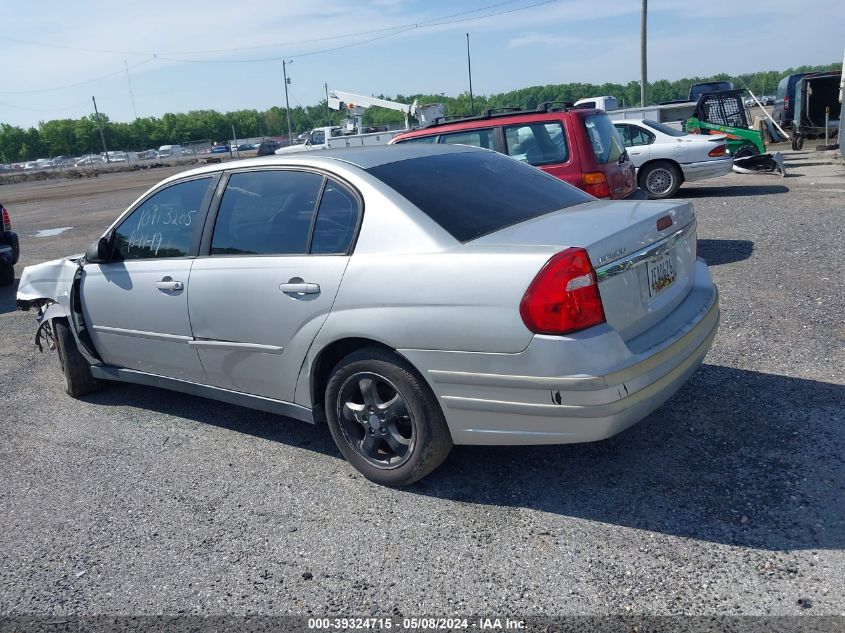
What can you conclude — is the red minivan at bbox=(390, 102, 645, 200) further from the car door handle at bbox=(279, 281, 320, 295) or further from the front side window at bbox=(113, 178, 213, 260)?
the car door handle at bbox=(279, 281, 320, 295)

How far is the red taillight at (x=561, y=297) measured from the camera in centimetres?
304

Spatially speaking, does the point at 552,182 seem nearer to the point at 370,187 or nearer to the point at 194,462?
the point at 370,187

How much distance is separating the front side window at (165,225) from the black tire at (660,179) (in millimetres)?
10294

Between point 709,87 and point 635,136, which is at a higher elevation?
point 709,87

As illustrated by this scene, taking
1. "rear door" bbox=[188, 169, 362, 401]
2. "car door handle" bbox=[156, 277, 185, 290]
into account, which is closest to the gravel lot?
"rear door" bbox=[188, 169, 362, 401]

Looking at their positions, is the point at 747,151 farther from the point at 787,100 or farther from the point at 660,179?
the point at 787,100

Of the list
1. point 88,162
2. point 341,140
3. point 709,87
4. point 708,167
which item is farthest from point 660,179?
point 88,162

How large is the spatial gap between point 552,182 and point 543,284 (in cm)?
171

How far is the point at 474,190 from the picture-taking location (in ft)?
13.1

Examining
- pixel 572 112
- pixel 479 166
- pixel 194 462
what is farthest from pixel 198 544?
pixel 572 112

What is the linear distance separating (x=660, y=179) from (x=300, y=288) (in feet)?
36.5

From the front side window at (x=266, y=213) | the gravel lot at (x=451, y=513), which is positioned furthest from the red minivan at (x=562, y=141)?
the front side window at (x=266, y=213)

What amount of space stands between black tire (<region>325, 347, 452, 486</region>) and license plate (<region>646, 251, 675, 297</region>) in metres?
1.18

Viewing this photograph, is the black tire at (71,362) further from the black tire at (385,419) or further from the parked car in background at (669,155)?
the parked car in background at (669,155)
